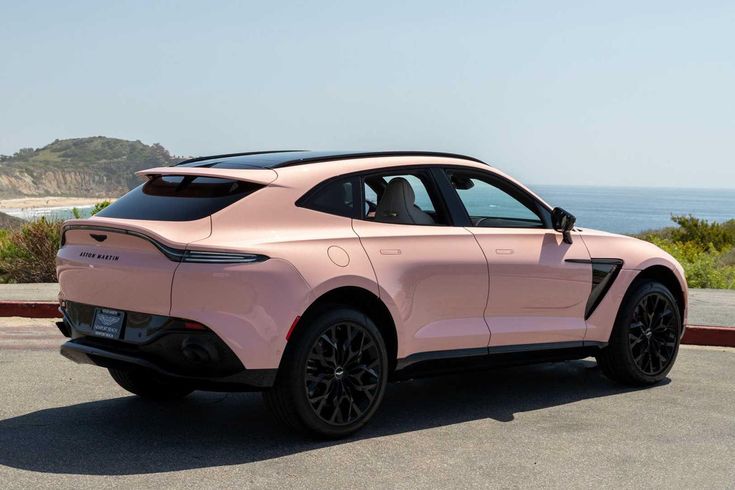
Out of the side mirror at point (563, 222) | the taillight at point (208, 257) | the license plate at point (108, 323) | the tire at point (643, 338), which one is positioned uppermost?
the side mirror at point (563, 222)

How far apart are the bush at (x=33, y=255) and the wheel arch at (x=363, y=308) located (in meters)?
11.1

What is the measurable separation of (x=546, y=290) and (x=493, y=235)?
586 millimetres

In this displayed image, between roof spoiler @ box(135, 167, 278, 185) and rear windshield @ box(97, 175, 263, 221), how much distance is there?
34 mm

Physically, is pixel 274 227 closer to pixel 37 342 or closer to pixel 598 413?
pixel 598 413

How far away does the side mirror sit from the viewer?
7.15 meters

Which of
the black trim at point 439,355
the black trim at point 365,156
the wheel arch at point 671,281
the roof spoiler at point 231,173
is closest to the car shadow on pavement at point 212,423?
the black trim at point 439,355

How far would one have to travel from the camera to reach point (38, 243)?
→ 16438mm

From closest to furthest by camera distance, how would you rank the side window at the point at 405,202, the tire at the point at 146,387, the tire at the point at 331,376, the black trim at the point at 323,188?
the tire at the point at 331,376, the black trim at the point at 323,188, the side window at the point at 405,202, the tire at the point at 146,387

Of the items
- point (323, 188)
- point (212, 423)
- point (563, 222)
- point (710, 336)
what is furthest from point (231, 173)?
point (710, 336)

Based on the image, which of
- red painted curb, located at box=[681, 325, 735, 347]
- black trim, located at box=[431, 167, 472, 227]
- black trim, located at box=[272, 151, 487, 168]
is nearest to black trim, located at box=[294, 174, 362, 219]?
black trim, located at box=[272, 151, 487, 168]

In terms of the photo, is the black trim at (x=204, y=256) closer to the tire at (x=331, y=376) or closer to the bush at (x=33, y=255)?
the tire at (x=331, y=376)

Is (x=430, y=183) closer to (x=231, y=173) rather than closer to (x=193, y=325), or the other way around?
(x=231, y=173)

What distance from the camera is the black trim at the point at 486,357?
626cm

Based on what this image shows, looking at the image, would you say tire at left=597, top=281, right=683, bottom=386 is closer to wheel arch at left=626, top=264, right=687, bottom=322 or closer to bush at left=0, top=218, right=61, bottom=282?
wheel arch at left=626, top=264, right=687, bottom=322
